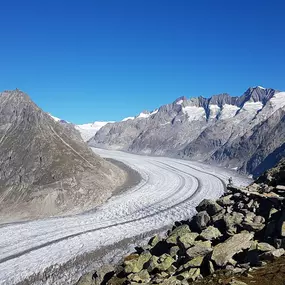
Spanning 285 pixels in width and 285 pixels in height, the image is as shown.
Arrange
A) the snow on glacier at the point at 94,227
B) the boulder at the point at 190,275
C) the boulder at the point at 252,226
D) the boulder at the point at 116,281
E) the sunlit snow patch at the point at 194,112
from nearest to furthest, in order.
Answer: the boulder at the point at 190,275
the boulder at the point at 252,226
the boulder at the point at 116,281
the snow on glacier at the point at 94,227
the sunlit snow patch at the point at 194,112

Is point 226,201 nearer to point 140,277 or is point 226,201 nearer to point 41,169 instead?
point 140,277

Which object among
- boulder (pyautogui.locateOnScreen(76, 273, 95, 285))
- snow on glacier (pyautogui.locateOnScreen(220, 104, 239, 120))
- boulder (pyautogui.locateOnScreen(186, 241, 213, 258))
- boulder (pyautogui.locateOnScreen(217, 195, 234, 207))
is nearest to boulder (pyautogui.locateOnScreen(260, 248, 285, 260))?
boulder (pyautogui.locateOnScreen(186, 241, 213, 258))

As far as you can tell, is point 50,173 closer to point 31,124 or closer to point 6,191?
Answer: point 6,191

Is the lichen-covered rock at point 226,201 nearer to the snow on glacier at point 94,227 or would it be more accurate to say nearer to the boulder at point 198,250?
the boulder at point 198,250

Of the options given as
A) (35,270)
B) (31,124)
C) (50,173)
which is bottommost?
(35,270)

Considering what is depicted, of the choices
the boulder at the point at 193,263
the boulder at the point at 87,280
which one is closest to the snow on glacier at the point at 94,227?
the boulder at the point at 87,280

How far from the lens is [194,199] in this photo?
47156mm

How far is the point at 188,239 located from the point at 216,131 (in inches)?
4645

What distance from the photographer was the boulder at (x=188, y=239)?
19.5 meters

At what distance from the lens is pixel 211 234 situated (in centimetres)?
1970

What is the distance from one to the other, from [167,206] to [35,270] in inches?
765

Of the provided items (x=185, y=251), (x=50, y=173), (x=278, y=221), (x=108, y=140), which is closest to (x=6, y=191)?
(x=50, y=173)

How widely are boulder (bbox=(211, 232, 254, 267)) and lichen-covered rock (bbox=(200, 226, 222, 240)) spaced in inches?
72.2

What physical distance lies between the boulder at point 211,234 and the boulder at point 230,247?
6.02 feet
